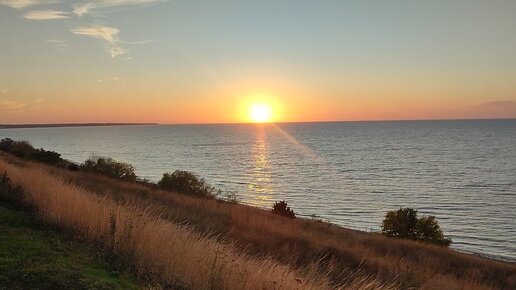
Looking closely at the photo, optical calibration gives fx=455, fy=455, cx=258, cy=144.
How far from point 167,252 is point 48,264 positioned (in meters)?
2.06

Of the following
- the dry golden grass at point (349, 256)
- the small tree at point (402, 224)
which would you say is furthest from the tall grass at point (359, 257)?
the small tree at point (402, 224)

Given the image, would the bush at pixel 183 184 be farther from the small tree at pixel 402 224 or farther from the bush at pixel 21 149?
the bush at pixel 21 149

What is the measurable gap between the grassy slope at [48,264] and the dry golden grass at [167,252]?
1.91 ft

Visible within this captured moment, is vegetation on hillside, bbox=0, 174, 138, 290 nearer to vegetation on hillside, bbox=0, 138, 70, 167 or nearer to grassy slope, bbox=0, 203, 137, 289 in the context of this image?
grassy slope, bbox=0, 203, 137, 289

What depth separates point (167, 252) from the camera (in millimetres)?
8391

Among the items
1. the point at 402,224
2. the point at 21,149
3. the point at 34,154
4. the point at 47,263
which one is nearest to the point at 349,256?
the point at 47,263

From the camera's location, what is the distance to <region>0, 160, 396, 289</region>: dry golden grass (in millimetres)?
7434

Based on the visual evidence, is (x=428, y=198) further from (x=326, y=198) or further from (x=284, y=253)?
(x=284, y=253)

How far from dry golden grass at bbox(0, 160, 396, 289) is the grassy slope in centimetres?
58

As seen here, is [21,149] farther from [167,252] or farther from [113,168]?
[167,252]

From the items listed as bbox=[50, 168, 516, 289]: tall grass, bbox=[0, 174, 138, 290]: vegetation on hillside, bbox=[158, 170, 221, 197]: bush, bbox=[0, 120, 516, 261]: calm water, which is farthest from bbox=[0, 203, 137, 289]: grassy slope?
Answer: bbox=[158, 170, 221, 197]: bush

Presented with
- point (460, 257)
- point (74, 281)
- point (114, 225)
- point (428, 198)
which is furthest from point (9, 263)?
point (428, 198)

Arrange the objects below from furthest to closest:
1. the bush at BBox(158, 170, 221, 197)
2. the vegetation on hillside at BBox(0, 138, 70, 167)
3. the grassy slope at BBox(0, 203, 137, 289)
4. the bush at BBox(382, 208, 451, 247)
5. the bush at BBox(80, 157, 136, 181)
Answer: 1. the vegetation on hillside at BBox(0, 138, 70, 167)
2. the bush at BBox(80, 157, 136, 181)
3. the bush at BBox(158, 170, 221, 197)
4. the bush at BBox(382, 208, 451, 247)
5. the grassy slope at BBox(0, 203, 137, 289)

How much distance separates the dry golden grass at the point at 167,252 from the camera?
24.4 feet
